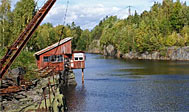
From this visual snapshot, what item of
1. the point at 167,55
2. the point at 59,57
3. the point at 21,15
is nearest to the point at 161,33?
the point at 167,55

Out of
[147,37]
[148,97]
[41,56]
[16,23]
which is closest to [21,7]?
[16,23]

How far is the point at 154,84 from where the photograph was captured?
50.3 m

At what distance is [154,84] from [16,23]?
129 ft

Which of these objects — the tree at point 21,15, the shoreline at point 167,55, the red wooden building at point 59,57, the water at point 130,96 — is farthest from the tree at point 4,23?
the shoreline at point 167,55

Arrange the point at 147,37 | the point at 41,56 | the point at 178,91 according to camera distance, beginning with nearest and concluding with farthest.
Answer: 1. the point at 178,91
2. the point at 41,56
3. the point at 147,37

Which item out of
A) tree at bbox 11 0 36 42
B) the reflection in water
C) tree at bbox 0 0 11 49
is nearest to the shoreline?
tree at bbox 11 0 36 42

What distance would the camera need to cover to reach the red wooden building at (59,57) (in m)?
49.9

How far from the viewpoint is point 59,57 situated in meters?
50.9

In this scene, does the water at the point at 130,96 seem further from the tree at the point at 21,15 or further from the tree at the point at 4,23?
the tree at the point at 4,23

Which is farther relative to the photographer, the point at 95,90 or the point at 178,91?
the point at 95,90

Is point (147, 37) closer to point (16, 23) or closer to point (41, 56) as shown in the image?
point (16, 23)

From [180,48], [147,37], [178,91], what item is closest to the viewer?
[178,91]

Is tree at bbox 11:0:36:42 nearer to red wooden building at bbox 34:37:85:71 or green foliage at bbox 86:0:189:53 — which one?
red wooden building at bbox 34:37:85:71

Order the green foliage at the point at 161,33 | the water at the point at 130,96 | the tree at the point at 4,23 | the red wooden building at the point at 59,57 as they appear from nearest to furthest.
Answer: the water at the point at 130,96 → the red wooden building at the point at 59,57 → the tree at the point at 4,23 → the green foliage at the point at 161,33
